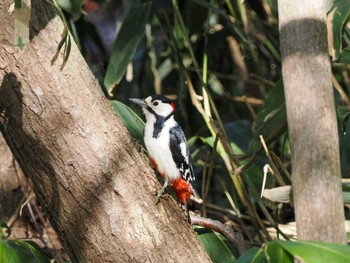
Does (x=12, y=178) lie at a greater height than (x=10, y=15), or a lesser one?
lesser

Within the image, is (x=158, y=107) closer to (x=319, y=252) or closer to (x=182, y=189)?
(x=182, y=189)

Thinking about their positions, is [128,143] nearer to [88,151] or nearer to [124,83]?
[88,151]

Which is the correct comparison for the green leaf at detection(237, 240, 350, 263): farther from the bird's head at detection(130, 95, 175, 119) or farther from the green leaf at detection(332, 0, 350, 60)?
the bird's head at detection(130, 95, 175, 119)

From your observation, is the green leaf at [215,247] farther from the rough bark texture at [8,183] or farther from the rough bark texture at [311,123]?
the rough bark texture at [8,183]

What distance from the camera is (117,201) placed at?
7.13ft

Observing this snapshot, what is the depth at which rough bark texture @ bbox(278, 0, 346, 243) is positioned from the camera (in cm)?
195

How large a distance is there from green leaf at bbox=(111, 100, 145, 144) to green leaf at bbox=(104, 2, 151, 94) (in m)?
0.39

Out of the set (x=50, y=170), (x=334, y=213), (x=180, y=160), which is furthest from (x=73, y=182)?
(x=180, y=160)

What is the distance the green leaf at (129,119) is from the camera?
2939mm

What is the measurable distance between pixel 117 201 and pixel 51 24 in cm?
52

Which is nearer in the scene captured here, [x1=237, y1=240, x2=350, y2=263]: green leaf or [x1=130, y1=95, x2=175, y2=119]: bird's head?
[x1=237, y1=240, x2=350, y2=263]: green leaf

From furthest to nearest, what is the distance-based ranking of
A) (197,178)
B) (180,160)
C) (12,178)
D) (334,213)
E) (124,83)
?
(124,83) → (197,178) → (12,178) → (180,160) → (334,213)

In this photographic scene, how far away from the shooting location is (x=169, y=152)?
3.00 meters

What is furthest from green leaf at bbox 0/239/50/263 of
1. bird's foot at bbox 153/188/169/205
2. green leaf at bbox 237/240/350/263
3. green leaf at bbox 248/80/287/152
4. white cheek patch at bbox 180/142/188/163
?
green leaf at bbox 248/80/287/152
